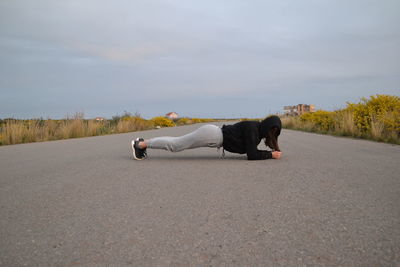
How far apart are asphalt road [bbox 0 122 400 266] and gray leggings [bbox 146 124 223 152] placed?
1.06 m

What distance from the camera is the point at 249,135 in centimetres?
473

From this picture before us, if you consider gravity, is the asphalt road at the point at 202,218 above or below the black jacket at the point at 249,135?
below

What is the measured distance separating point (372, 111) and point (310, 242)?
446 inches

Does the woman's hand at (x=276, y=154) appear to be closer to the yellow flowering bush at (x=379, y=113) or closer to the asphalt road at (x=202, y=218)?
the asphalt road at (x=202, y=218)

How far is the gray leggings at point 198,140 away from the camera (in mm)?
4984

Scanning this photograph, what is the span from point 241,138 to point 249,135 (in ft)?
0.73

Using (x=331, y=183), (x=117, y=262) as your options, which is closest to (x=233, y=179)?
(x=331, y=183)

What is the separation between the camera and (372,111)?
1130 centimetres

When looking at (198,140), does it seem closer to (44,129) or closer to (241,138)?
(241,138)

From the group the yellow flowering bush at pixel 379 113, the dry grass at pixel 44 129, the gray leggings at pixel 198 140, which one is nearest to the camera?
the gray leggings at pixel 198 140

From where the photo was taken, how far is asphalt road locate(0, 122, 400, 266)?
1.62 m

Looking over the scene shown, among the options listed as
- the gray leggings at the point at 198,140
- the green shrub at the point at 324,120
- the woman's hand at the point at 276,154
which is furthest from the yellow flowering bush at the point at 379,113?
the gray leggings at the point at 198,140

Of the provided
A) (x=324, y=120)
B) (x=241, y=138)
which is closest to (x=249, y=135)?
(x=241, y=138)

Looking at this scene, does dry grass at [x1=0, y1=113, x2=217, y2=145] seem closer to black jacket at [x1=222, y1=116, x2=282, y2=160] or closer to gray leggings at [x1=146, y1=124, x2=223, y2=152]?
gray leggings at [x1=146, y1=124, x2=223, y2=152]
